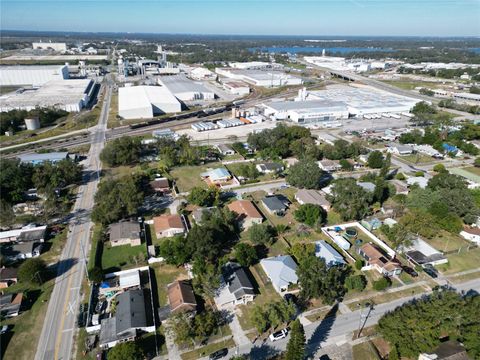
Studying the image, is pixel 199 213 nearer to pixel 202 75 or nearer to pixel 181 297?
pixel 181 297

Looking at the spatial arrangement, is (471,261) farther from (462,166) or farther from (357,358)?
(462,166)

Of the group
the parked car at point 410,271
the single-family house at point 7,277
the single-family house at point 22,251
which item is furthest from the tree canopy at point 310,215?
the single-family house at point 7,277

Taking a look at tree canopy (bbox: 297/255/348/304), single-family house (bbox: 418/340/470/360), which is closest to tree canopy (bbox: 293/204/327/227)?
tree canopy (bbox: 297/255/348/304)

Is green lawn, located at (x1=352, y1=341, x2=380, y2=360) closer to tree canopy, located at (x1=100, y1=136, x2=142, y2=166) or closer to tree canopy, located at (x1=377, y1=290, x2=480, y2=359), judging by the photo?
tree canopy, located at (x1=377, y1=290, x2=480, y2=359)

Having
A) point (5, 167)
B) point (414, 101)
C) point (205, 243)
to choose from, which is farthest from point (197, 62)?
point (205, 243)

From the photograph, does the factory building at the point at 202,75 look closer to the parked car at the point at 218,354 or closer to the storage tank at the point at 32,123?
the storage tank at the point at 32,123
